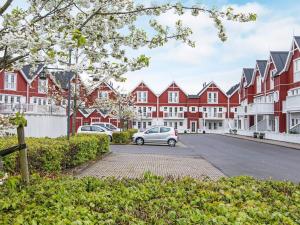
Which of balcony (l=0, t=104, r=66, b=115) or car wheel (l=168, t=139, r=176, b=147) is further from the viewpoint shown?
balcony (l=0, t=104, r=66, b=115)

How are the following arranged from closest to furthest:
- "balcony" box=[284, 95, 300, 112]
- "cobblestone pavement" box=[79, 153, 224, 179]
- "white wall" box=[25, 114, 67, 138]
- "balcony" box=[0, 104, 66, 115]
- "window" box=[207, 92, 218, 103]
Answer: "cobblestone pavement" box=[79, 153, 224, 179], "white wall" box=[25, 114, 67, 138], "balcony" box=[284, 95, 300, 112], "balcony" box=[0, 104, 66, 115], "window" box=[207, 92, 218, 103]

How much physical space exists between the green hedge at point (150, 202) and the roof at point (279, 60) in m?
39.6

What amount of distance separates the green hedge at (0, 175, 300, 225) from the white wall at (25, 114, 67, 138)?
72.6 feet

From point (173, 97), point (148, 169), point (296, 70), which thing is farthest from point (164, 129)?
point (173, 97)

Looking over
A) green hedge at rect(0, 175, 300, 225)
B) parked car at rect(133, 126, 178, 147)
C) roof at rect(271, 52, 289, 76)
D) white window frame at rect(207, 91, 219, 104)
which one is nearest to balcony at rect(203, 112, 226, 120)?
white window frame at rect(207, 91, 219, 104)

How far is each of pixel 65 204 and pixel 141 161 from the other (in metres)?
13.1

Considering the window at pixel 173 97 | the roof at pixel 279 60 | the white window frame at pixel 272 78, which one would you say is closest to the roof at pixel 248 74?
the white window frame at pixel 272 78

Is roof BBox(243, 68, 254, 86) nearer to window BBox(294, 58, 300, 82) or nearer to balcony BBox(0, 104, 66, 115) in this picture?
window BBox(294, 58, 300, 82)

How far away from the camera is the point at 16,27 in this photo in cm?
348

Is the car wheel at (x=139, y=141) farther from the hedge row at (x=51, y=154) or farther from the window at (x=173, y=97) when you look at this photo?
the window at (x=173, y=97)

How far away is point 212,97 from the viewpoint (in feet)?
237

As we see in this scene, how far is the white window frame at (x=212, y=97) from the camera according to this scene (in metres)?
72.1

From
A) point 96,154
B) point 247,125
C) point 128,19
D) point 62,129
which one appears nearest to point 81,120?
point 247,125

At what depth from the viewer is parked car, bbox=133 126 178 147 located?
99.0 feet
